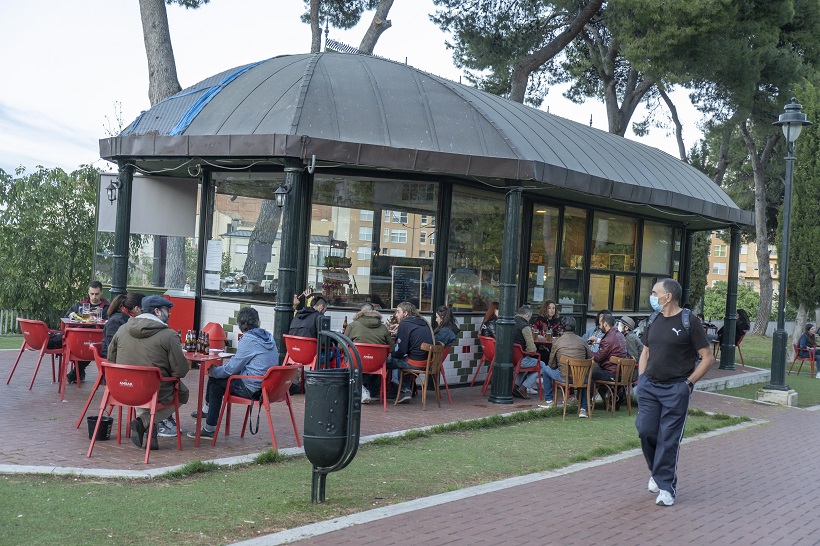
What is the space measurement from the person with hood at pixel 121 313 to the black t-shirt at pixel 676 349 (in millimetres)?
5218

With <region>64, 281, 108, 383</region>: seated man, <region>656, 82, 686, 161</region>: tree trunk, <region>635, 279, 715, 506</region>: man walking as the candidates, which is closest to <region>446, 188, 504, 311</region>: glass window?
<region>64, 281, 108, 383</region>: seated man

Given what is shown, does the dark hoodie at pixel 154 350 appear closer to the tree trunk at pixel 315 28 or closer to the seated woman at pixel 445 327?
the seated woman at pixel 445 327

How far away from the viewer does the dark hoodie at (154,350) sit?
24.1ft

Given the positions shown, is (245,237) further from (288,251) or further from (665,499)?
(665,499)

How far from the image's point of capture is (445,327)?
38.7 feet

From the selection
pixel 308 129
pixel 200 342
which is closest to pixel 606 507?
pixel 200 342

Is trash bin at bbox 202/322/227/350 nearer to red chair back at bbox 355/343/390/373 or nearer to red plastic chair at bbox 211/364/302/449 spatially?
red chair back at bbox 355/343/390/373

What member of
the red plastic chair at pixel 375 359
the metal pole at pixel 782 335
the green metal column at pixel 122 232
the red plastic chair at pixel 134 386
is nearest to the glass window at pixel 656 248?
the metal pole at pixel 782 335

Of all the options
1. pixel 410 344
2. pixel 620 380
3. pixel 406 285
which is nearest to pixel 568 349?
pixel 620 380

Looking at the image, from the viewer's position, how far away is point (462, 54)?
86.4ft

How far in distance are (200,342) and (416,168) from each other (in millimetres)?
4029

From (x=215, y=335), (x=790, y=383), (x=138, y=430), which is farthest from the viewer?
(x=790, y=383)

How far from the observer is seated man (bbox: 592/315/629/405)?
11116 mm

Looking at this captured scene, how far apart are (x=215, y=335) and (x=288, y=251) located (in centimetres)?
230
